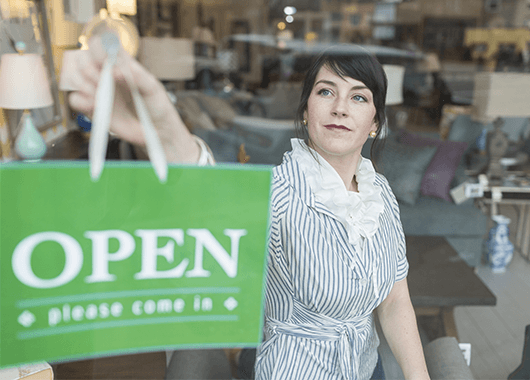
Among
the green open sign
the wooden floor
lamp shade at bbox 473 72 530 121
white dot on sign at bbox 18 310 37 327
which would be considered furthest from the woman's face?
lamp shade at bbox 473 72 530 121

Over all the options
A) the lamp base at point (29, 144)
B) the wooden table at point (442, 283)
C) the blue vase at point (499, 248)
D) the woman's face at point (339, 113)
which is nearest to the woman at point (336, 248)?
the woman's face at point (339, 113)

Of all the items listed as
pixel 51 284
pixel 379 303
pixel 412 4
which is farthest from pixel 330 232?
pixel 412 4

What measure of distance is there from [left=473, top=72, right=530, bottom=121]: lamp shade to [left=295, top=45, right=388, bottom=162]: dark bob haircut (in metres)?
2.16

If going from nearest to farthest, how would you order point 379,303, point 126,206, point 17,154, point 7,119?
point 126,206 → point 17,154 → point 379,303 → point 7,119

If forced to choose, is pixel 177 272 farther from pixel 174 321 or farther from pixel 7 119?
pixel 7 119

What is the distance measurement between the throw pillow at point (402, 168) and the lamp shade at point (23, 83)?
27.6 inches

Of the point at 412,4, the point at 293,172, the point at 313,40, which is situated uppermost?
the point at 412,4

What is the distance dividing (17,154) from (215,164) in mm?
396

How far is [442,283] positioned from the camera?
1308 millimetres

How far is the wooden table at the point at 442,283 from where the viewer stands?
3.63ft

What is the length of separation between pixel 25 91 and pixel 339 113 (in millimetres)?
701

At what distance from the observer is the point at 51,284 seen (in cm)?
48

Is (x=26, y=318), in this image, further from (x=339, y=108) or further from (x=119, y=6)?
(x=119, y=6)

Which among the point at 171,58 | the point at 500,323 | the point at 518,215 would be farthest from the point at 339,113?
the point at 171,58
